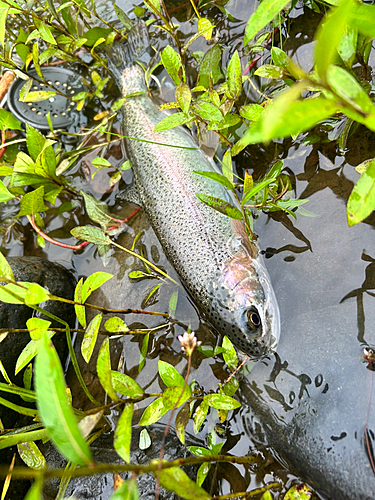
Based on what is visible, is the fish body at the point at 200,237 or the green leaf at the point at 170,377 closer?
the green leaf at the point at 170,377

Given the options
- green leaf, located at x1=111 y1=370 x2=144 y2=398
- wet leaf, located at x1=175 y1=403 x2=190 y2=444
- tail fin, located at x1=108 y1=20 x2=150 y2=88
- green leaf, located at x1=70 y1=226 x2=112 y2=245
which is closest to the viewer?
green leaf, located at x1=111 y1=370 x2=144 y2=398

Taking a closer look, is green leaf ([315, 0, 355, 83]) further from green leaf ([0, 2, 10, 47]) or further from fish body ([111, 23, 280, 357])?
green leaf ([0, 2, 10, 47])

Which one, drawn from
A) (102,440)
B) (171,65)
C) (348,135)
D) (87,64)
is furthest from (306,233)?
(87,64)

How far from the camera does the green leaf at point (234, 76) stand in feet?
9.03

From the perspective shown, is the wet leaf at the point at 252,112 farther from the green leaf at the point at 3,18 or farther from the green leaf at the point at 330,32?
the green leaf at the point at 3,18

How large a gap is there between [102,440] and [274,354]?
5.13 feet

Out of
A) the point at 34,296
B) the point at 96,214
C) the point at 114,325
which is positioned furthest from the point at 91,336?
the point at 96,214

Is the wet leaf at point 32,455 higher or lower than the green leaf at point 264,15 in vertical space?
lower

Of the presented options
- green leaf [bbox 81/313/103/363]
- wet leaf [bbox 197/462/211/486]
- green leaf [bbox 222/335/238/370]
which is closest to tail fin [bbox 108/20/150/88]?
green leaf [bbox 81/313/103/363]

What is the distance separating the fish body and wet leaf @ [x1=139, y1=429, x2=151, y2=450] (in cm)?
95

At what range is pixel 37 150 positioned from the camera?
10.6 ft

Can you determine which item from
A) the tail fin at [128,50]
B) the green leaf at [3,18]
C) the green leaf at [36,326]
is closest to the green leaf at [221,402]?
the green leaf at [36,326]

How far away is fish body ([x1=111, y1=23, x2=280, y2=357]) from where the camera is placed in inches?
112

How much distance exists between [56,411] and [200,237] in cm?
204
